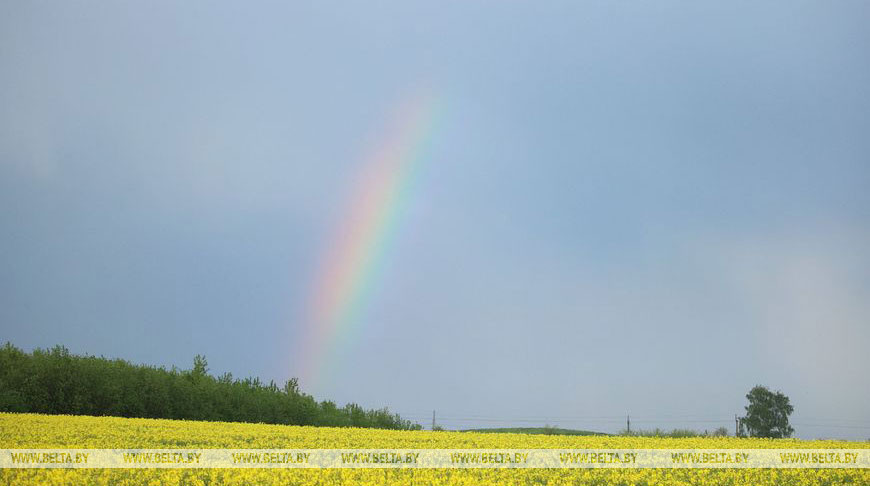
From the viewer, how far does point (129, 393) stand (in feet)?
109

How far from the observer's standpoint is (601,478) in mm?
11758

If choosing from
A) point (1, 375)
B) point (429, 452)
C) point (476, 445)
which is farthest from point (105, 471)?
point (1, 375)

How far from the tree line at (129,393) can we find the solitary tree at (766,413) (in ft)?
107

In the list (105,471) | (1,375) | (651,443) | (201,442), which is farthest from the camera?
(1,375)

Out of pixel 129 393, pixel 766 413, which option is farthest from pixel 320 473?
pixel 766 413

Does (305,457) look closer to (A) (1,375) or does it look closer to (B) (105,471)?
(B) (105,471)

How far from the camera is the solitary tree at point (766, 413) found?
51.1 meters

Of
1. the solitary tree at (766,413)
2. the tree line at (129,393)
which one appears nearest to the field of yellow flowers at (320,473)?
the tree line at (129,393)

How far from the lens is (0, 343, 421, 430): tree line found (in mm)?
31672

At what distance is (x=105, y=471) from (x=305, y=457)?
142 inches

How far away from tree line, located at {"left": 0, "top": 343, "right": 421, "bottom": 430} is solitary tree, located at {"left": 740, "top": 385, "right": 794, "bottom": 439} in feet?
107

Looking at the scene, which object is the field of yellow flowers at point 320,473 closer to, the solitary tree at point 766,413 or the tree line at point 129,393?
the tree line at point 129,393

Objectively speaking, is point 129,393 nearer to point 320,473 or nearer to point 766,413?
point 320,473

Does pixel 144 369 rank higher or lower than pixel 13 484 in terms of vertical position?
higher
